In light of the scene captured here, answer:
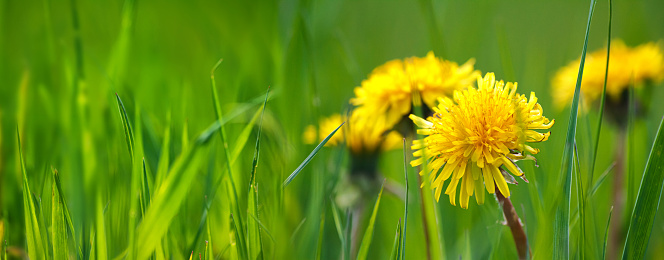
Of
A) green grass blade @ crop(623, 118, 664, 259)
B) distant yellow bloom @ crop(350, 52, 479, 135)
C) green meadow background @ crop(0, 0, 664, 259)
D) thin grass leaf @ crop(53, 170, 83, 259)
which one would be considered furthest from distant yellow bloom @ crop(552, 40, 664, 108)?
thin grass leaf @ crop(53, 170, 83, 259)

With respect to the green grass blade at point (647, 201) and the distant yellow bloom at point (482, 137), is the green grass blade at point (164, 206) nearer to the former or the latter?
the distant yellow bloom at point (482, 137)

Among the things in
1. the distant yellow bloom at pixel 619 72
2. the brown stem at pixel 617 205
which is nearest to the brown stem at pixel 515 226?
the brown stem at pixel 617 205

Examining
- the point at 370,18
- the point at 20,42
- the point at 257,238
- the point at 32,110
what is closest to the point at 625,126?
the point at 257,238

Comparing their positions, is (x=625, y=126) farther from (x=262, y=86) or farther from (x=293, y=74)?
(x=262, y=86)

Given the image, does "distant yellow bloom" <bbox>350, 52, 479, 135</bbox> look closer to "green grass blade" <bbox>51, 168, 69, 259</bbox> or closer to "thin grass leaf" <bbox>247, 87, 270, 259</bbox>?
"thin grass leaf" <bbox>247, 87, 270, 259</bbox>

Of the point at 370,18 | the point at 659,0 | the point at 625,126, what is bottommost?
the point at 625,126

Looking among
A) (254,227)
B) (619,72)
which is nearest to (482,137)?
(254,227)
